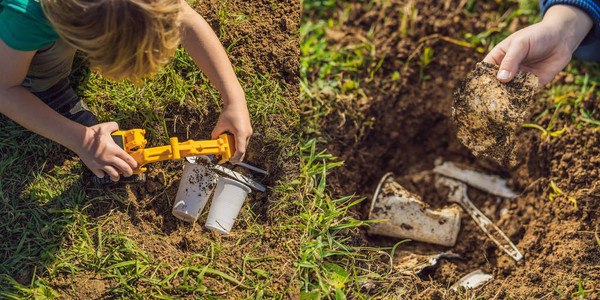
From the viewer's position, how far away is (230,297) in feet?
6.60

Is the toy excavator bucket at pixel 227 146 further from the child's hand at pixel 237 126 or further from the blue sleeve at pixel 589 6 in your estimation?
the blue sleeve at pixel 589 6

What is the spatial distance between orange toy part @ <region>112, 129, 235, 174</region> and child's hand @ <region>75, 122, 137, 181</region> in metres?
0.04

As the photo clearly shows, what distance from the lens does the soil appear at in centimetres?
208

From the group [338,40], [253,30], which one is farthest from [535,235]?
[253,30]

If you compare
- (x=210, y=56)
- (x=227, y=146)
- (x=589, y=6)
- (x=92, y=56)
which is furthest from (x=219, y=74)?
(x=589, y=6)

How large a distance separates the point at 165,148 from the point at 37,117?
1.79ft

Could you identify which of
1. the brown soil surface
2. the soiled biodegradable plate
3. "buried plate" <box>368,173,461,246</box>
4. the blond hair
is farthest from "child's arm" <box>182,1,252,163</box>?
the soiled biodegradable plate

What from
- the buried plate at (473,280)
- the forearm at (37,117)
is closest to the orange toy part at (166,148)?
the forearm at (37,117)

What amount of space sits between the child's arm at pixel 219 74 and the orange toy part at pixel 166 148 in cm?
9

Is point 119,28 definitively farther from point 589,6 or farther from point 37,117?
point 589,6

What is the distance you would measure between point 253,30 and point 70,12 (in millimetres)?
1063

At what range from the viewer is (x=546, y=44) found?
6.82 ft

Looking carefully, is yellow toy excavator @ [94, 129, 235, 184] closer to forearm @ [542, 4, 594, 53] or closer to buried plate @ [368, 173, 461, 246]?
buried plate @ [368, 173, 461, 246]

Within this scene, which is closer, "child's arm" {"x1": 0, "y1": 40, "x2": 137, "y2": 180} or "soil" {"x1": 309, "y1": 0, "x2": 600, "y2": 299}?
"child's arm" {"x1": 0, "y1": 40, "x2": 137, "y2": 180}
